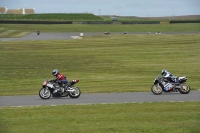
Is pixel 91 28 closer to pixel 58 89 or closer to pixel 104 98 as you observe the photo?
pixel 58 89

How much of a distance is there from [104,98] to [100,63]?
61.7 feet

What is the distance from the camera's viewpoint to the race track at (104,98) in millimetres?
22391

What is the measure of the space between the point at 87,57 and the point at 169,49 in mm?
10501

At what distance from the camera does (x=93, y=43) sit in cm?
6044

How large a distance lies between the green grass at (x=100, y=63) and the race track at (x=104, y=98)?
2063 millimetres

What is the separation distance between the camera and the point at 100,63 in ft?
139

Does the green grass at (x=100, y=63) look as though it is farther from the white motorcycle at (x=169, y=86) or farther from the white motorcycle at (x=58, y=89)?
the white motorcycle at (x=58, y=89)

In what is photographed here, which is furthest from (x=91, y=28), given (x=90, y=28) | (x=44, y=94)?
(x=44, y=94)

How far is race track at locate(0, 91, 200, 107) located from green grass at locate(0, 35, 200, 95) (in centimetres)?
206

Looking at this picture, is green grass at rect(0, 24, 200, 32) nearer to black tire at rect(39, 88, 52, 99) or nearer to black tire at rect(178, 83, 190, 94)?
black tire at rect(178, 83, 190, 94)

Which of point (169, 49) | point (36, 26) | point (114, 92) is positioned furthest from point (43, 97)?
point (36, 26)

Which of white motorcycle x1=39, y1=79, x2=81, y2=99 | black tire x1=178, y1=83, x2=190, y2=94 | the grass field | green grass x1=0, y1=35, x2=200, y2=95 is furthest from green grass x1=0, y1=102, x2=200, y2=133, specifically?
green grass x1=0, y1=35, x2=200, y2=95

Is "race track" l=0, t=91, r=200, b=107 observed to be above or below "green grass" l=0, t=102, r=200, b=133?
above

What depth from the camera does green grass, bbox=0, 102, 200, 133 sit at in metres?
14.6
